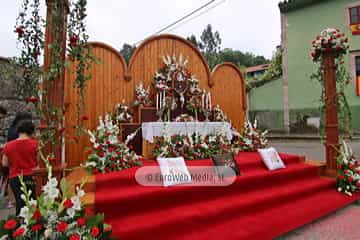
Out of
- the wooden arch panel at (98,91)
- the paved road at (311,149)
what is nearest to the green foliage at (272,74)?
the paved road at (311,149)

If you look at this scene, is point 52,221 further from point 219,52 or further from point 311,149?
point 219,52

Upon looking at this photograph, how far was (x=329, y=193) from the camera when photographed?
3.53 meters

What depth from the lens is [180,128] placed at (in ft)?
13.2

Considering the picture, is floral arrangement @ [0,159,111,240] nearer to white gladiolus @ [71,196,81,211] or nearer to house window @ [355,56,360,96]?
white gladiolus @ [71,196,81,211]

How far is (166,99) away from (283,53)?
38.6ft

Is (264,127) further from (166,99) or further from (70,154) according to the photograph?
(70,154)

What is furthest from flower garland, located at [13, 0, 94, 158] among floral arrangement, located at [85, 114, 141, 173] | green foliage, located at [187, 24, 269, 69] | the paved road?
green foliage, located at [187, 24, 269, 69]

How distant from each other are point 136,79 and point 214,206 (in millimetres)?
2954

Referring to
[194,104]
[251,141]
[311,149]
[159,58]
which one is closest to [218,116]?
[194,104]

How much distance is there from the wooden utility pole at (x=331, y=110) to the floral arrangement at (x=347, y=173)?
4.3 inches

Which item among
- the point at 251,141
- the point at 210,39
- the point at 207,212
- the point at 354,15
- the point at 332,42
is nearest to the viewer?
the point at 207,212

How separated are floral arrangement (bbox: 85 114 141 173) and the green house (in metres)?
11.4

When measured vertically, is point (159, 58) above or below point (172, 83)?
above

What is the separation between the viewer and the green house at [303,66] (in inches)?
456
